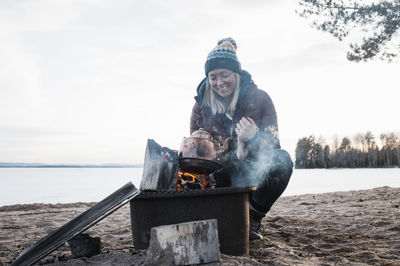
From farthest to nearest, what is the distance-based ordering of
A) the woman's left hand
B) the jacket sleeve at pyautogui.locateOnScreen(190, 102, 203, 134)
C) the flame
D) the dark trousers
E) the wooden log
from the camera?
the jacket sleeve at pyautogui.locateOnScreen(190, 102, 203, 134) → the dark trousers → the woman's left hand → the flame → the wooden log

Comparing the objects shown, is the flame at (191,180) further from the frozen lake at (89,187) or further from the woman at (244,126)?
the frozen lake at (89,187)

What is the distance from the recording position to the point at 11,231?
5.00 meters

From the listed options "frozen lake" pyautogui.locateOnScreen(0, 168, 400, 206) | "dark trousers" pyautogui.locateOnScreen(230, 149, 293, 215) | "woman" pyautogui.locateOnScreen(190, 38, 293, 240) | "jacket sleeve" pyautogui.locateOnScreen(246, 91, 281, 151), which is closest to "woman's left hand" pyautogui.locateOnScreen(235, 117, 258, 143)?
"woman" pyautogui.locateOnScreen(190, 38, 293, 240)

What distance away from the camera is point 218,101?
376 cm

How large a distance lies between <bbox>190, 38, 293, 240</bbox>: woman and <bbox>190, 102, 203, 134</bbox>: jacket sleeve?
0.10 m

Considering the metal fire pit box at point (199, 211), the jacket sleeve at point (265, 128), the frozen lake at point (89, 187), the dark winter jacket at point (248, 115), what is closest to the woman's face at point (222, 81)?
the dark winter jacket at point (248, 115)

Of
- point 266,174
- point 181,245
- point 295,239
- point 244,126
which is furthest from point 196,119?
point 181,245

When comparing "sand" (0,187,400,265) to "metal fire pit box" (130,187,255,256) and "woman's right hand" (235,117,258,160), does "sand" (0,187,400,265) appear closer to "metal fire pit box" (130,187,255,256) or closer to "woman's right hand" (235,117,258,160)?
"metal fire pit box" (130,187,255,256)

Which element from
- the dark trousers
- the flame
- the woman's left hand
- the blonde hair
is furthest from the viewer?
the blonde hair

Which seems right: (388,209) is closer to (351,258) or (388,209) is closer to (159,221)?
(351,258)

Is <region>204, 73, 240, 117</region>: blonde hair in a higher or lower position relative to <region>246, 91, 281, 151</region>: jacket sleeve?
higher

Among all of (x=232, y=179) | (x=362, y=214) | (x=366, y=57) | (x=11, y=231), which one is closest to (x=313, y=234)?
(x=232, y=179)

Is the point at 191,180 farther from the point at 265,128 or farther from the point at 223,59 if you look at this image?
the point at 223,59

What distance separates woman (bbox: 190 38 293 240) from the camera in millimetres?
3398
